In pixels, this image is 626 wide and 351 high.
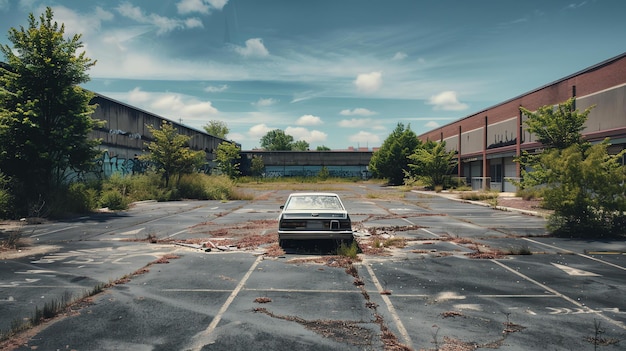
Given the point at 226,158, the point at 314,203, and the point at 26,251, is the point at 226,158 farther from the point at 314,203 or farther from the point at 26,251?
the point at 314,203

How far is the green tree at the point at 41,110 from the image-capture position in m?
18.3

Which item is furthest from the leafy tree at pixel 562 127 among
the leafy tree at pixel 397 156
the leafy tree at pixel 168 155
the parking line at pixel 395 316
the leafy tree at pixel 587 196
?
the leafy tree at pixel 397 156

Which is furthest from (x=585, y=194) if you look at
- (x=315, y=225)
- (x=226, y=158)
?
(x=226, y=158)

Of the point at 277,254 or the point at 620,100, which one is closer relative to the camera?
the point at 277,254

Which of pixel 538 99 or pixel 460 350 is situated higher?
pixel 538 99

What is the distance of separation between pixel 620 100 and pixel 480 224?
15272 millimetres

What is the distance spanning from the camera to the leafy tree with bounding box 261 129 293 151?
14612 cm

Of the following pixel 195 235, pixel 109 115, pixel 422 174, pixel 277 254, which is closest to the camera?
pixel 277 254

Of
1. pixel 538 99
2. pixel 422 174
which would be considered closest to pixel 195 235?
pixel 538 99

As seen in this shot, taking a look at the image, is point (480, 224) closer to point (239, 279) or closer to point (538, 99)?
point (239, 279)

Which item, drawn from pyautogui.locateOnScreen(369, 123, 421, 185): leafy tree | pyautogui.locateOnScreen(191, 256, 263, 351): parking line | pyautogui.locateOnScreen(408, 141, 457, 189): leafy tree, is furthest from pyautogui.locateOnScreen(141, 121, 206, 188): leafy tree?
pyautogui.locateOnScreen(369, 123, 421, 185): leafy tree

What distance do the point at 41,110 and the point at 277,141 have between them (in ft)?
419

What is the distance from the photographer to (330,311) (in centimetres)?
602

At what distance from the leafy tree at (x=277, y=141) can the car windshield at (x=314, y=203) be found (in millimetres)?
131684
